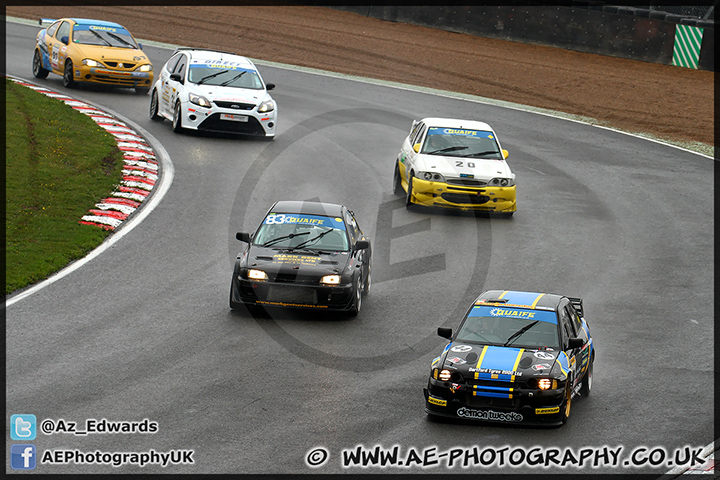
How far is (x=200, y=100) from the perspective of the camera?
23.0 m

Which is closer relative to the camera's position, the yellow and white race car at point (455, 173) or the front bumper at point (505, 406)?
the front bumper at point (505, 406)

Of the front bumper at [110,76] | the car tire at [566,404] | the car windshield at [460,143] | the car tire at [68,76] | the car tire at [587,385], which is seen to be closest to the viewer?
the car tire at [566,404]

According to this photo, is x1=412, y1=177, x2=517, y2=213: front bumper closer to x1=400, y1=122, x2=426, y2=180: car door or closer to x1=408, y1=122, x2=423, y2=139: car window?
x1=400, y1=122, x2=426, y2=180: car door

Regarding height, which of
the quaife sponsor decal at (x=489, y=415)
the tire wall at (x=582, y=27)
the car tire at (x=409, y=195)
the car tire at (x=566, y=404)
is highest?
the tire wall at (x=582, y=27)

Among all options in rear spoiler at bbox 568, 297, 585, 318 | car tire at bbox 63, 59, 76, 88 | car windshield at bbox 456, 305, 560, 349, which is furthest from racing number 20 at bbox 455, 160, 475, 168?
car tire at bbox 63, 59, 76, 88

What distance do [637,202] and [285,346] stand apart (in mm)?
11897

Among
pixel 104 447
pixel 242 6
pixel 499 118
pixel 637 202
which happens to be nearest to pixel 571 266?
pixel 637 202

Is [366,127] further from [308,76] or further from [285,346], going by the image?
[285,346]

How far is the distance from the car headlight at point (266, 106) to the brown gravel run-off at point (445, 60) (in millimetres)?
10134

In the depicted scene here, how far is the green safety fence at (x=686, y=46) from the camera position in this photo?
3328 centimetres

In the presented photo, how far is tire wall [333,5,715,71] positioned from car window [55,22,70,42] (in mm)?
15281

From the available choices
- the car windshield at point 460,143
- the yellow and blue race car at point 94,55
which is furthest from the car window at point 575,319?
the yellow and blue race car at point 94,55

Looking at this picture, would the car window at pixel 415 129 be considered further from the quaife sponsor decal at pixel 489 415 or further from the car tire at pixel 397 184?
the quaife sponsor decal at pixel 489 415

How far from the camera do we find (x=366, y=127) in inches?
1048
